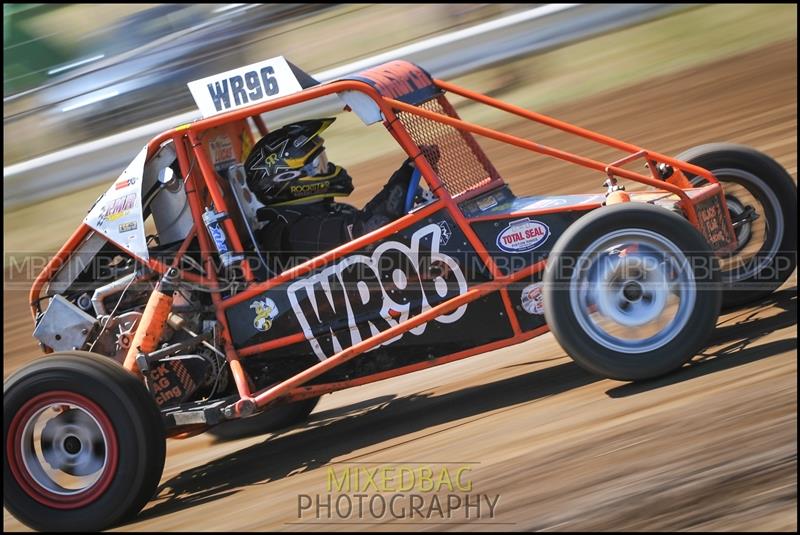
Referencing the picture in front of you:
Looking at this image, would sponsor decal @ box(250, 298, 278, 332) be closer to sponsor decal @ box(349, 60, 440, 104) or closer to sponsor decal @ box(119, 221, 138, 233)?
sponsor decal @ box(119, 221, 138, 233)

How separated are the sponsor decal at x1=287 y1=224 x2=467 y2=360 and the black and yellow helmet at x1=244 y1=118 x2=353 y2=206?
561 millimetres

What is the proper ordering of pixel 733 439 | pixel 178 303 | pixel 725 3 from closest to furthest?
pixel 733 439 → pixel 178 303 → pixel 725 3

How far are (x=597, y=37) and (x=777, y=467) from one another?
27.5 feet

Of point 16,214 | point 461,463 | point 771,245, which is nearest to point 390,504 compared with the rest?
point 461,463

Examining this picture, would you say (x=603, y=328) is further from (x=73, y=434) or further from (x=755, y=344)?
(x=73, y=434)

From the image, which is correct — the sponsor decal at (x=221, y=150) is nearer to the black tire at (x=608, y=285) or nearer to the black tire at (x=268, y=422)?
the black tire at (x=268, y=422)

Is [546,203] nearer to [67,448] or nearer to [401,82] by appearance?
[401,82]

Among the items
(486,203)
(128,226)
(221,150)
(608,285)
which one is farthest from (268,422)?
(608,285)

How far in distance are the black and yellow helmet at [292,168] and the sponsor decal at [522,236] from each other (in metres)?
0.97

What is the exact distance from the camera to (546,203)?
493cm

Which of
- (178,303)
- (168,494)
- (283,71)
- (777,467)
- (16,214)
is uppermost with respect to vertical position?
(16,214)

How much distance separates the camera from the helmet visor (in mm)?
5215

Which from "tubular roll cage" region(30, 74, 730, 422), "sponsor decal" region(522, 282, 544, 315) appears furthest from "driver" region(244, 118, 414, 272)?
"sponsor decal" region(522, 282, 544, 315)

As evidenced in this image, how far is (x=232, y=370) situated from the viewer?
495 centimetres
